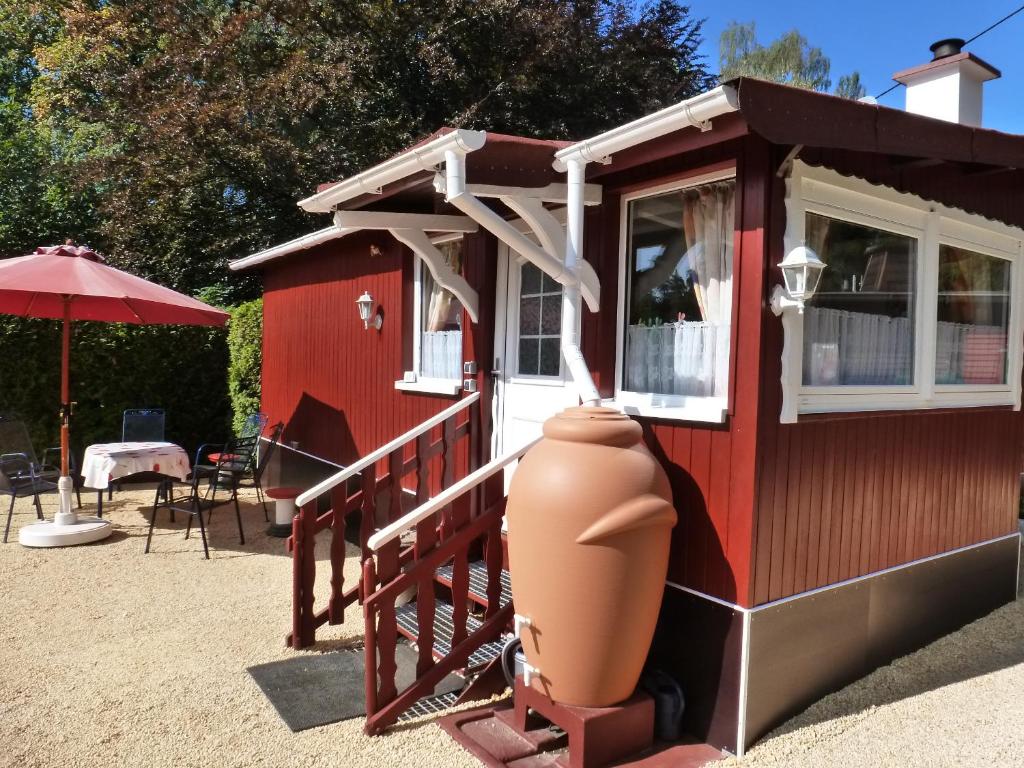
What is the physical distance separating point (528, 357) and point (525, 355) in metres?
0.03

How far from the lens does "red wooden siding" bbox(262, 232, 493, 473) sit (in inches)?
226

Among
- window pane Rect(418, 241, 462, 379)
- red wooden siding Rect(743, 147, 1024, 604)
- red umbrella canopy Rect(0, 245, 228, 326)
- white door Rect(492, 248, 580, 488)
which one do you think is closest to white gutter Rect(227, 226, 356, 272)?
A: window pane Rect(418, 241, 462, 379)

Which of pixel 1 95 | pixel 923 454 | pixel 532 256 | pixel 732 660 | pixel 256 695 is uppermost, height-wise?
pixel 1 95

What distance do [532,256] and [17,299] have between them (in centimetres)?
509

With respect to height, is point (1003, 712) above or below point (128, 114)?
below

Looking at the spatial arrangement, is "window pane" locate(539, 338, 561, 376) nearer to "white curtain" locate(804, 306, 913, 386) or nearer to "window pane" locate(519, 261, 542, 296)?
"window pane" locate(519, 261, 542, 296)

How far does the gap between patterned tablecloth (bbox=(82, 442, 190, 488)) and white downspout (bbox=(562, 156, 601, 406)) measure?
13.8 ft

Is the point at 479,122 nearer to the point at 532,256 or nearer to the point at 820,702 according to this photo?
the point at 532,256

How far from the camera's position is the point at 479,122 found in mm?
12164

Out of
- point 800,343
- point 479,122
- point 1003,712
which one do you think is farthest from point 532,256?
point 479,122

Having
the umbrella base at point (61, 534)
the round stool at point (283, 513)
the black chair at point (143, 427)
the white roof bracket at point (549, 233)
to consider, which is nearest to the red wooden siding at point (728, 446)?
the white roof bracket at point (549, 233)

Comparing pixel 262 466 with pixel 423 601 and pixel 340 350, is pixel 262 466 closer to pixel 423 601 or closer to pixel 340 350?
pixel 340 350

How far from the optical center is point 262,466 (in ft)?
23.8

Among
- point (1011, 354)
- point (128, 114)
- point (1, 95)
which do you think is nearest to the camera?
point (1011, 354)
